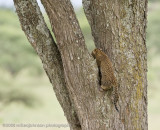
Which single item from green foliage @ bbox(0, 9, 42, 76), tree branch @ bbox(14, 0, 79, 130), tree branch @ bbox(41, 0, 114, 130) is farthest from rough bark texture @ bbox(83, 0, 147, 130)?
green foliage @ bbox(0, 9, 42, 76)

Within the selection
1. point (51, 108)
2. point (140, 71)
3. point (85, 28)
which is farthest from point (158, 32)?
point (140, 71)

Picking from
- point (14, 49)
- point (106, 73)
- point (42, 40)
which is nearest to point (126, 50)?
point (106, 73)

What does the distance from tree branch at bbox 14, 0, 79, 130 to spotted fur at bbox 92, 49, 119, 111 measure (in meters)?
0.30

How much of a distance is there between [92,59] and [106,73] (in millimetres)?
142

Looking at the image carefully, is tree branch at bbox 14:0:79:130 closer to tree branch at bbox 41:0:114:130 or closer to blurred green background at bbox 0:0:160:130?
tree branch at bbox 41:0:114:130

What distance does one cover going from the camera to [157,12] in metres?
20.0

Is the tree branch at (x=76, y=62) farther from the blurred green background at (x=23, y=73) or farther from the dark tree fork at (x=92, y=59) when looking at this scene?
the blurred green background at (x=23, y=73)

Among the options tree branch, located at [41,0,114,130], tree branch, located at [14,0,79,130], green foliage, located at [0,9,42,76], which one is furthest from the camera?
green foliage, located at [0,9,42,76]

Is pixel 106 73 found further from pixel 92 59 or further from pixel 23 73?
pixel 23 73

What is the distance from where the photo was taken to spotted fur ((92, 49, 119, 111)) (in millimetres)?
2746

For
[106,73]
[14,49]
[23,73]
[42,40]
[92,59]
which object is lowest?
[23,73]

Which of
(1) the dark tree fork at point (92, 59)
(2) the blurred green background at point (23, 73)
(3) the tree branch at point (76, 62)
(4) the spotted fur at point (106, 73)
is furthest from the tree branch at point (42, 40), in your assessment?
(2) the blurred green background at point (23, 73)

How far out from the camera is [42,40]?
286 cm

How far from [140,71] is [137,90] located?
0.47 ft
